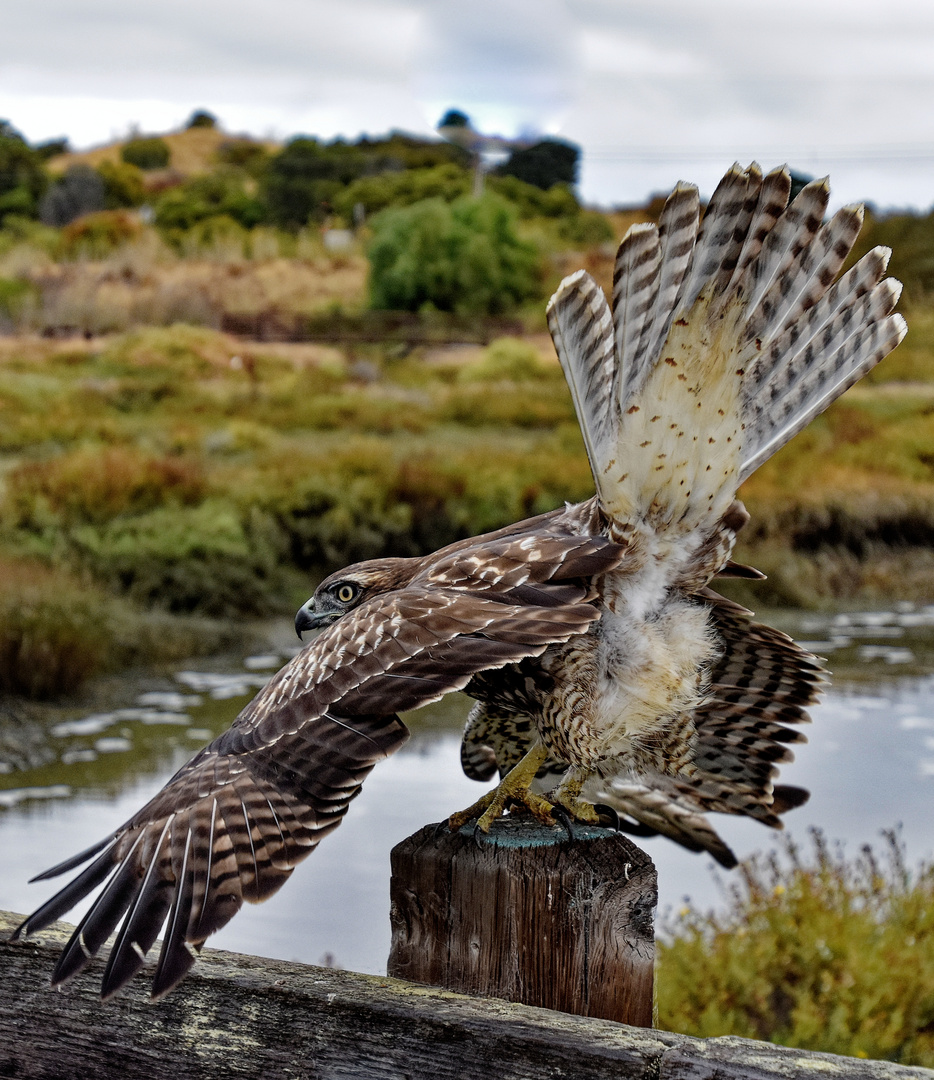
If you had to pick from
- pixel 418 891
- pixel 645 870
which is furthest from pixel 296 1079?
pixel 645 870

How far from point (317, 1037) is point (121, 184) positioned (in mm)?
8602

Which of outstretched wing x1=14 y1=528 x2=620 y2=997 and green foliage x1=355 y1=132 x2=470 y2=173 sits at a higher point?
green foliage x1=355 y1=132 x2=470 y2=173

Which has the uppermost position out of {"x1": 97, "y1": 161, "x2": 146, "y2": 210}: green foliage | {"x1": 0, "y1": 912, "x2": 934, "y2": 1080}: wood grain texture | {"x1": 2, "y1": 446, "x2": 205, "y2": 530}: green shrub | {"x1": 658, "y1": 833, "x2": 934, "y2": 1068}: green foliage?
{"x1": 97, "y1": 161, "x2": 146, "y2": 210}: green foliage

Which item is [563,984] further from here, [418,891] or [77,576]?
[77,576]

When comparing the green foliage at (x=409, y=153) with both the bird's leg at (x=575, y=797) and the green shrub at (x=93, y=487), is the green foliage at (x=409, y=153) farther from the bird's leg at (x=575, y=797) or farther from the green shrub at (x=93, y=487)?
the bird's leg at (x=575, y=797)

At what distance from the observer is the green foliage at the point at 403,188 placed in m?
8.82

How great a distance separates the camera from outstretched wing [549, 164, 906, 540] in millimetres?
1607

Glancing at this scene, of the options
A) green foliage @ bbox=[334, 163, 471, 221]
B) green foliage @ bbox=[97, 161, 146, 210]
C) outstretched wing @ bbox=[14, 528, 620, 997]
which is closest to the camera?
outstretched wing @ bbox=[14, 528, 620, 997]

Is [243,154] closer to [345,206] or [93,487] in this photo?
[345,206]

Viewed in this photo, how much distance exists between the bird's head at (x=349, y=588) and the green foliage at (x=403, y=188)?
7.27 m

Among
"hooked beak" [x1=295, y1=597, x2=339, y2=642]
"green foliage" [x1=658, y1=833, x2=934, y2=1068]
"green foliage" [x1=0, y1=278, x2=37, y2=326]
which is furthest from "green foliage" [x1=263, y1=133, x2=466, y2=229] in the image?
"hooked beak" [x1=295, y1=597, x2=339, y2=642]

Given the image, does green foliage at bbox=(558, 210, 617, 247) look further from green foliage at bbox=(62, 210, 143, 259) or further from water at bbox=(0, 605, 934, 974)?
water at bbox=(0, 605, 934, 974)

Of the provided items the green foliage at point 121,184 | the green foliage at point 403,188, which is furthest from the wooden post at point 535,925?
the green foliage at point 121,184

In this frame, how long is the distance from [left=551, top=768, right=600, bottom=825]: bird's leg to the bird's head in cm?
44
